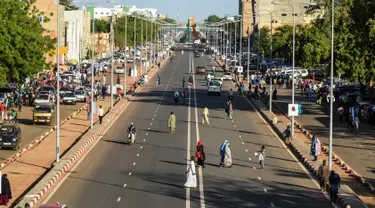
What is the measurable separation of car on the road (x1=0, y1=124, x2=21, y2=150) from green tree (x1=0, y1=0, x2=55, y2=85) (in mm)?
8002

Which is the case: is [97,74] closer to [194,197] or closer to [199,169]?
[199,169]

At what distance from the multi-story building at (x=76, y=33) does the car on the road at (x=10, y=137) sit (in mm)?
85124

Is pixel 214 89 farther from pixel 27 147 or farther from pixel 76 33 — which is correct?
pixel 76 33

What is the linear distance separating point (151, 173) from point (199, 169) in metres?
2.38

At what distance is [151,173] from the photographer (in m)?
38.0

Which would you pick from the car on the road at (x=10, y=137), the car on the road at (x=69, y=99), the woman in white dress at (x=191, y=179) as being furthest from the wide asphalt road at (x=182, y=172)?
the car on the road at (x=69, y=99)

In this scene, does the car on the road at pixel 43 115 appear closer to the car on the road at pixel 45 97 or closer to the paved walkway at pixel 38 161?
the paved walkway at pixel 38 161

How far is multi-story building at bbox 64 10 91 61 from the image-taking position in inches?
5315

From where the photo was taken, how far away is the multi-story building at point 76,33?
135 metres

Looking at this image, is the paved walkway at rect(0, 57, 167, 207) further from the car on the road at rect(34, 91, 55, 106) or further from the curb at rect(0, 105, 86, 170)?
the car on the road at rect(34, 91, 55, 106)

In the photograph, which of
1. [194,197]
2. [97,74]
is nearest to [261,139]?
[194,197]

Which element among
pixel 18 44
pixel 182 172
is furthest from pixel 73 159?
pixel 18 44

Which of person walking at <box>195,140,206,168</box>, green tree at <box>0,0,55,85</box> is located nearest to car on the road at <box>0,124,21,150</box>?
green tree at <box>0,0,55,85</box>

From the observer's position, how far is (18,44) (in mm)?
57375
